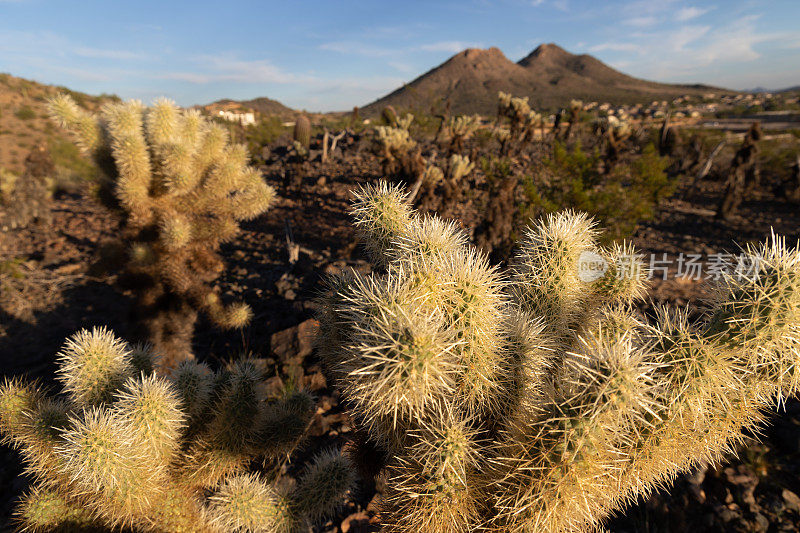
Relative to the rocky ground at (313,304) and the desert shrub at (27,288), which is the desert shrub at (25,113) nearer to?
the rocky ground at (313,304)

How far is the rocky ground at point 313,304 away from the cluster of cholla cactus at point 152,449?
2.33ft

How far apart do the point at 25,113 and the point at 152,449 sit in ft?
110

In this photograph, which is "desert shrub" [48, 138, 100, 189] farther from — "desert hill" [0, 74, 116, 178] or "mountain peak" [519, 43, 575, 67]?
"mountain peak" [519, 43, 575, 67]

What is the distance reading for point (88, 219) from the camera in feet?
35.4

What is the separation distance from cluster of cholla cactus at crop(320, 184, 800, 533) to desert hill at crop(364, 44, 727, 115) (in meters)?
60.7

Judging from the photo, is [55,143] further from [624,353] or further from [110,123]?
[624,353]

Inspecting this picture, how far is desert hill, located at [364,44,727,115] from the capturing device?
214ft

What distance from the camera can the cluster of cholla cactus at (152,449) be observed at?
2.10m

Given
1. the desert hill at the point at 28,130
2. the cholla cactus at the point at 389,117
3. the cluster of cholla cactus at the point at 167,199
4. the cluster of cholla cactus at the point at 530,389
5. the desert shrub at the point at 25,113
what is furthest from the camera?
the desert shrub at the point at 25,113

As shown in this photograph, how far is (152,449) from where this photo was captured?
225 cm

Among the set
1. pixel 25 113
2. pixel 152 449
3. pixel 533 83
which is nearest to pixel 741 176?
pixel 152 449

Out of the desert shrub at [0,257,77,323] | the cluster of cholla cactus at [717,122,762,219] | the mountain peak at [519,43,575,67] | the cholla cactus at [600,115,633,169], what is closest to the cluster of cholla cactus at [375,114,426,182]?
the desert shrub at [0,257,77,323]

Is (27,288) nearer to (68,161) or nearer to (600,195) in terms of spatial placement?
(600,195)

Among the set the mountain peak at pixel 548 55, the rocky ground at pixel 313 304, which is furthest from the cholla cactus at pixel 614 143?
the mountain peak at pixel 548 55
